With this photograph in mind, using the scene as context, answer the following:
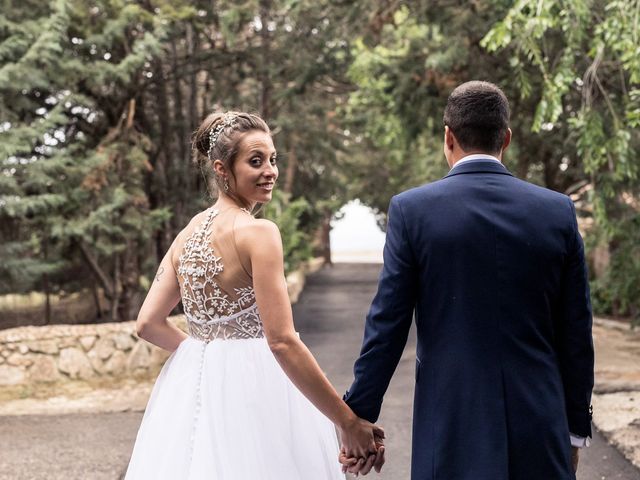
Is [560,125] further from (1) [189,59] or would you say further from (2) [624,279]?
(1) [189,59]

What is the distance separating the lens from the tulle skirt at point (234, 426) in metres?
3.12

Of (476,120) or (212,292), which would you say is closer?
(476,120)

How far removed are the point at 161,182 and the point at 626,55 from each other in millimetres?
10914

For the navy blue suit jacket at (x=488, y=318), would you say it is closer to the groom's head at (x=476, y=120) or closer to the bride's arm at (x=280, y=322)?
the groom's head at (x=476, y=120)

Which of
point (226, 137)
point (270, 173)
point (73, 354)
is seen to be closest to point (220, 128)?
point (226, 137)

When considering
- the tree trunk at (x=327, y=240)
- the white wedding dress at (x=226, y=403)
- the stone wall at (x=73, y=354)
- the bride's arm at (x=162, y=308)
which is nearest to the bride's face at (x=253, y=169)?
the white wedding dress at (x=226, y=403)

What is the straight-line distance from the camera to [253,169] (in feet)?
10.5

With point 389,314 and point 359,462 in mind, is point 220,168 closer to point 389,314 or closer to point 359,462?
point 389,314

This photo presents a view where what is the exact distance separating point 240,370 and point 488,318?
1.00 m

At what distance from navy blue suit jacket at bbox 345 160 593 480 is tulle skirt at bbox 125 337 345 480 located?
0.44m

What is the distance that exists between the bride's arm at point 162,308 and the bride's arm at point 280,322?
1.92ft

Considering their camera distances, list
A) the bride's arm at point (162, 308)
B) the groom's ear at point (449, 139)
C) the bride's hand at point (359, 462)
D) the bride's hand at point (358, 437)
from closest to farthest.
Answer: the groom's ear at point (449, 139)
the bride's hand at point (358, 437)
the bride's hand at point (359, 462)
the bride's arm at point (162, 308)

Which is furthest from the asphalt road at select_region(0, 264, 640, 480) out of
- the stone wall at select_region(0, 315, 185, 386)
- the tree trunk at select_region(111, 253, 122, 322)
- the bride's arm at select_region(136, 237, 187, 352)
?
the tree trunk at select_region(111, 253, 122, 322)

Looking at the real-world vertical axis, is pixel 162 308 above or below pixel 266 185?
below
